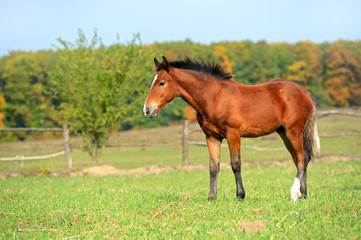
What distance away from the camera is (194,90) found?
623 cm

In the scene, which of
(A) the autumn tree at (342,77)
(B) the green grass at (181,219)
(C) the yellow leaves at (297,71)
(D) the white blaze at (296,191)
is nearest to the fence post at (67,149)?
(B) the green grass at (181,219)

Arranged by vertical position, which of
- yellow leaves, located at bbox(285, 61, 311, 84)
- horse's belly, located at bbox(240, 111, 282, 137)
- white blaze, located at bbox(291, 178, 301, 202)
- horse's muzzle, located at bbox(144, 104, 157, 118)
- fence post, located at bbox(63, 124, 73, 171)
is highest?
yellow leaves, located at bbox(285, 61, 311, 84)

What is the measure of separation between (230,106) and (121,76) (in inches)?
406

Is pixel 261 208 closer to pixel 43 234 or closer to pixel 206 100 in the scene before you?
pixel 206 100

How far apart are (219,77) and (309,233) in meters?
3.40

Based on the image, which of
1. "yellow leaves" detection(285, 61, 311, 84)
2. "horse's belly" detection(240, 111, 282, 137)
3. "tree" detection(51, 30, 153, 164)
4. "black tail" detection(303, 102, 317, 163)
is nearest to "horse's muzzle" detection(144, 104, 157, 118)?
"horse's belly" detection(240, 111, 282, 137)

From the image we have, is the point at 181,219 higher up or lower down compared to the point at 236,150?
lower down

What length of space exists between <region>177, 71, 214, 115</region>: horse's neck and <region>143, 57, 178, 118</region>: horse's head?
0.14 metres

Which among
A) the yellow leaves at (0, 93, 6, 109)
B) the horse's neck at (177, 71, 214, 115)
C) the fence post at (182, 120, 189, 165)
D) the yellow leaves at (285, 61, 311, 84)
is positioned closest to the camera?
the horse's neck at (177, 71, 214, 115)

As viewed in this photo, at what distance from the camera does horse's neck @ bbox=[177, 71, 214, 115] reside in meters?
6.19

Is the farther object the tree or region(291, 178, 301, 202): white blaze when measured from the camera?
the tree

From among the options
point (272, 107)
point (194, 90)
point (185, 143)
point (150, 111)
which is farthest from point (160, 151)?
point (150, 111)

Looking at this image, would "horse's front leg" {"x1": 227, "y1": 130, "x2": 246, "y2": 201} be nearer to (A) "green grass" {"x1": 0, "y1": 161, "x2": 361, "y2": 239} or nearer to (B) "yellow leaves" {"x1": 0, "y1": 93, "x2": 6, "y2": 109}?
(A) "green grass" {"x1": 0, "y1": 161, "x2": 361, "y2": 239}

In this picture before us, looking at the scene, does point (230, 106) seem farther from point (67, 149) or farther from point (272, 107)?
point (67, 149)
